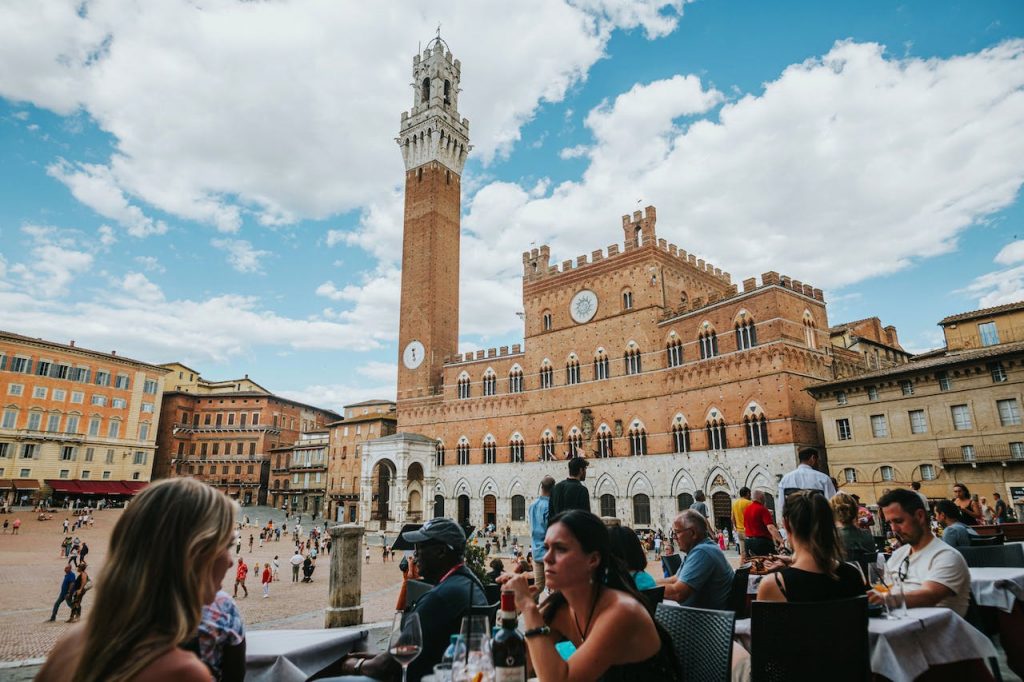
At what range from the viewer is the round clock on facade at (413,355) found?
1597 inches

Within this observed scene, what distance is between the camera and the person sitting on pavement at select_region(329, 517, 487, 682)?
319cm

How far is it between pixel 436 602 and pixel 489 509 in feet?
110

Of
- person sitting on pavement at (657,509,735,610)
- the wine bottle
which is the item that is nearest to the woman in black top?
person sitting on pavement at (657,509,735,610)

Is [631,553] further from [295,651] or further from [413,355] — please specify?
[413,355]

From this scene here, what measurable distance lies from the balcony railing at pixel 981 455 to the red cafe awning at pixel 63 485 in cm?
5525

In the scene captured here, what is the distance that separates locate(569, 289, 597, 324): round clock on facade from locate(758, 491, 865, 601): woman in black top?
29.6m

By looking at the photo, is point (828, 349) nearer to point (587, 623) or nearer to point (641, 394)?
point (641, 394)

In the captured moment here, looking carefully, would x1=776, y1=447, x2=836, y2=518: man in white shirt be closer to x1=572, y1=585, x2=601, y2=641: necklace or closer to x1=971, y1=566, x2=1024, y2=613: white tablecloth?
x1=971, y1=566, x2=1024, y2=613: white tablecloth

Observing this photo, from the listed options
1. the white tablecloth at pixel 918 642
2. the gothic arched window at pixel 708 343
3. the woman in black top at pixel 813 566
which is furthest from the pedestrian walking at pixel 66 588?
the gothic arched window at pixel 708 343

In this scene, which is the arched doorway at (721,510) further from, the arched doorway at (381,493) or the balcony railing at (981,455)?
the arched doorway at (381,493)

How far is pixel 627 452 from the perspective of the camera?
29719 mm

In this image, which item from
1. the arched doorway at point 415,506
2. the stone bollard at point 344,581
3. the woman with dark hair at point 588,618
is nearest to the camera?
the woman with dark hair at point 588,618

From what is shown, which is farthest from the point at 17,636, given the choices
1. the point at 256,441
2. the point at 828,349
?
the point at 256,441

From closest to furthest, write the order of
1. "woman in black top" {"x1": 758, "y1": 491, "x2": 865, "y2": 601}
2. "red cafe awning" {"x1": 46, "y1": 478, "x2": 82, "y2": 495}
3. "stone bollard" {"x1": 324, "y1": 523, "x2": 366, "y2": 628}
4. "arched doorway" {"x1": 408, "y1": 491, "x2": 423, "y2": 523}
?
"woman in black top" {"x1": 758, "y1": 491, "x2": 865, "y2": 601} → "stone bollard" {"x1": 324, "y1": 523, "x2": 366, "y2": 628} → "arched doorway" {"x1": 408, "y1": 491, "x2": 423, "y2": 523} → "red cafe awning" {"x1": 46, "y1": 478, "x2": 82, "y2": 495}
